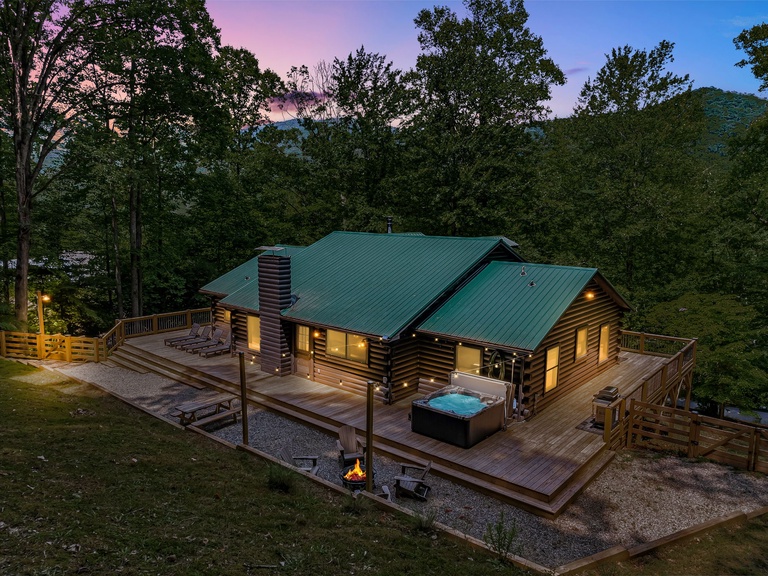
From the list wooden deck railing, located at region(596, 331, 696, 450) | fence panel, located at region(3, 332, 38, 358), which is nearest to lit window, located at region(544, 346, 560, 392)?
wooden deck railing, located at region(596, 331, 696, 450)

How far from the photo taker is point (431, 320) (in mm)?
14188

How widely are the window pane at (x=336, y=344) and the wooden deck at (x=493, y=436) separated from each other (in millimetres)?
1224

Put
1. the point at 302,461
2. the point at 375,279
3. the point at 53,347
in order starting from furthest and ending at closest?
the point at 53,347, the point at 375,279, the point at 302,461

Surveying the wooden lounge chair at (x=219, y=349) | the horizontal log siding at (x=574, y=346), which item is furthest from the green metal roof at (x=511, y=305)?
the wooden lounge chair at (x=219, y=349)

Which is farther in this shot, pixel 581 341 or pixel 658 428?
pixel 581 341

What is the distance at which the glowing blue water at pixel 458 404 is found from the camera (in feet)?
38.3

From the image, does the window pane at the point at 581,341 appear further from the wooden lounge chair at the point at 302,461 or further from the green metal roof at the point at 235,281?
the green metal roof at the point at 235,281

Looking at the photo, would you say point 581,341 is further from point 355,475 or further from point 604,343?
point 355,475

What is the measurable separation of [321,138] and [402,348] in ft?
65.1

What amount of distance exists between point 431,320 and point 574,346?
4852 mm

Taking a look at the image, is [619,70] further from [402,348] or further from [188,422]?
[188,422]

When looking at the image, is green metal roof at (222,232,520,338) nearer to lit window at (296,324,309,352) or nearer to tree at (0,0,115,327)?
lit window at (296,324,309,352)

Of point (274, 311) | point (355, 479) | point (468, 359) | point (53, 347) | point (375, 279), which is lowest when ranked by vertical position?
point (355, 479)

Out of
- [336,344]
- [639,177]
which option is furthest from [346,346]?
[639,177]
